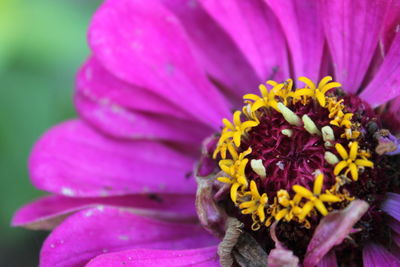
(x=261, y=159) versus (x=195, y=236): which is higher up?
(x=261, y=159)

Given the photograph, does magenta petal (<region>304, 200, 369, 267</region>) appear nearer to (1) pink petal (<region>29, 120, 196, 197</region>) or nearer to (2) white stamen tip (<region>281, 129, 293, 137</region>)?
(2) white stamen tip (<region>281, 129, 293, 137</region>)

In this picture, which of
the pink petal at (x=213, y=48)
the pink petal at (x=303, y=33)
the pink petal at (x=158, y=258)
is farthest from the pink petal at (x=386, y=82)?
the pink petal at (x=158, y=258)

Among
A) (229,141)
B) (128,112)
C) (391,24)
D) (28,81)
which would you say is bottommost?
(28,81)

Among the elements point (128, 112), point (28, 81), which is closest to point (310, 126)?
point (128, 112)

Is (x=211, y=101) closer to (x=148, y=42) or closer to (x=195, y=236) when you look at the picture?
(x=148, y=42)

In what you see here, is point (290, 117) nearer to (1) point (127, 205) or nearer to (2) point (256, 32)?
(2) point (256, 32)

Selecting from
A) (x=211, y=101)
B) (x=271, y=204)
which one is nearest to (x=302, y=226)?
(x=271, y=204)
